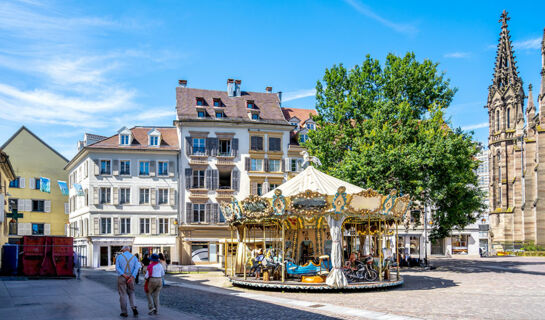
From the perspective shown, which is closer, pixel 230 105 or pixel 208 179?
pixel 208 179

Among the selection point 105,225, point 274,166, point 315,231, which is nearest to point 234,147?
point 274,166

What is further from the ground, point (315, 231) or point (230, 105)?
point (230, 105)

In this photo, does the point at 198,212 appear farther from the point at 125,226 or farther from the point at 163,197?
the point at 125,226

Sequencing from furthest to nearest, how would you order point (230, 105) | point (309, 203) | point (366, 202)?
point (230, 105) → point (366, 202) → point (309, 203)

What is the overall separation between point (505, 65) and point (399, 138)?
198 feet

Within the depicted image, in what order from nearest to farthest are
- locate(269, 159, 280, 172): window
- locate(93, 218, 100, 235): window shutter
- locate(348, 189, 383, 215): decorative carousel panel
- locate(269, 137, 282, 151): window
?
locate(348, 189, 383, 215): decorative carousel panel
locate(93, 218, 100, 235): window shutter
locate(269, 159, 280, 172): window
locate(269, 137, 282, 151): window

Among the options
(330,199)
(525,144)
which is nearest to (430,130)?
(330,199)

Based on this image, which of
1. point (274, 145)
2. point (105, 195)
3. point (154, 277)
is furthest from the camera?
point (274, 145)

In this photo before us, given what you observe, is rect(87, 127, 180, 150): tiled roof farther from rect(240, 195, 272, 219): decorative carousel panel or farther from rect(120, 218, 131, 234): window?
rect(240, 195, 272, 219): decorative carousel panel

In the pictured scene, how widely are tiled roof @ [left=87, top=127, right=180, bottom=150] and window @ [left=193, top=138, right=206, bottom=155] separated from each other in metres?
1.68

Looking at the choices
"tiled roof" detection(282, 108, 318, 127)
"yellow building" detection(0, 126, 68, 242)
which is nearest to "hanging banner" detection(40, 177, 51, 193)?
"yellow building" detection(0, 126, 68, 242)

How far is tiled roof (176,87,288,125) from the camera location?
5297cm

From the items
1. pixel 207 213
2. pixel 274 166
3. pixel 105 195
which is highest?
pixel 274 166

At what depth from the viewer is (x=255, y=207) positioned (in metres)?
25.2
